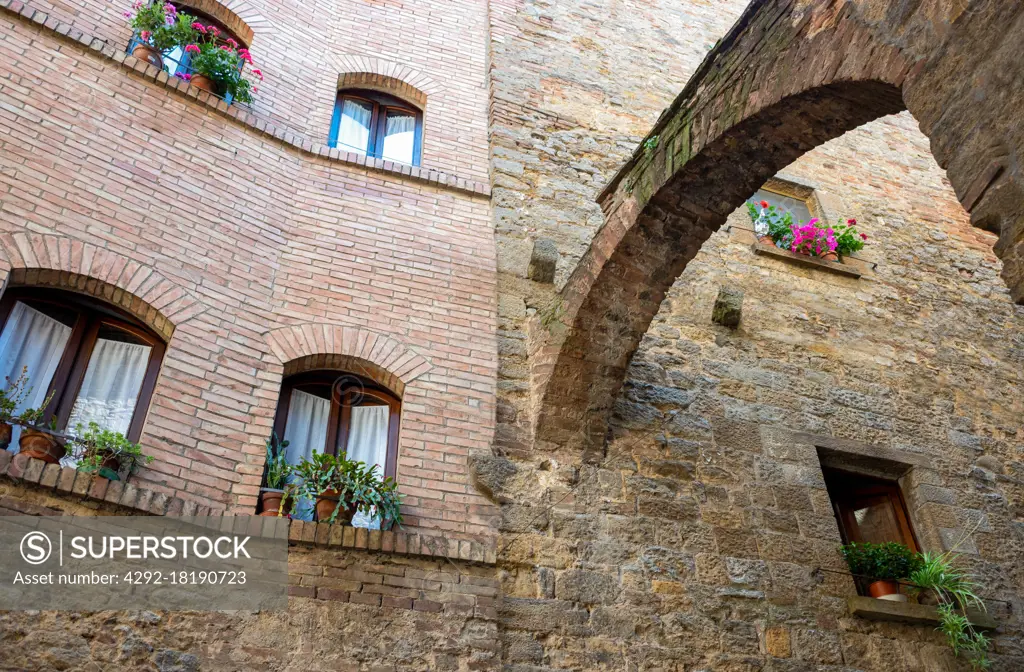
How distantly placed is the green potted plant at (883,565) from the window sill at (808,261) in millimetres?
2775

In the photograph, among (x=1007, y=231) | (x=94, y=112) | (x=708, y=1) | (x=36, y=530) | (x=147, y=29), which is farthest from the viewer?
(x=708, y=1)

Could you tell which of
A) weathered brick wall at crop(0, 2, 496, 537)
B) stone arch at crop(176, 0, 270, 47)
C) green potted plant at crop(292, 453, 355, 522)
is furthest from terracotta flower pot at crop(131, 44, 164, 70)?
green potted plant at crop(292, 453, 355, 522)

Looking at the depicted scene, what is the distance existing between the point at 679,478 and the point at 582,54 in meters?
5.07

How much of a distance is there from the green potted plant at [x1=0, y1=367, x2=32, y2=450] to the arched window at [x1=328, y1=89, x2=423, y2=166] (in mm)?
3395

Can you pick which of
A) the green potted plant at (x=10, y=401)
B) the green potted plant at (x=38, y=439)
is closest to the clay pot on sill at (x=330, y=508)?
the green potted plant at (x=38, y=439)

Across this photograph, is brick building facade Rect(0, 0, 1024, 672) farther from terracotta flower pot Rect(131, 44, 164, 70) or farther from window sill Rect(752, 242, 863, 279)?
terracotta flower pot Rect(131, 44, 164, 70)

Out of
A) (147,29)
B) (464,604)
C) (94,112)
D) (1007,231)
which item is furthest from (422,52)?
(1007,231)

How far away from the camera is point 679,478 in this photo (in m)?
5.82

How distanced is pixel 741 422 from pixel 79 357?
14.5 ft

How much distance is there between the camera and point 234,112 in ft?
21.2

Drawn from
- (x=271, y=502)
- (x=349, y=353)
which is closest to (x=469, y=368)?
(x=349, y=353)

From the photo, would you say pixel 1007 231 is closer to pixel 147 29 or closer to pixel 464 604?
pixel 464 604

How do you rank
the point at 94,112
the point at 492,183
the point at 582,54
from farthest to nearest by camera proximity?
the point at 582,54
the point at 492,183
the point at 94,112

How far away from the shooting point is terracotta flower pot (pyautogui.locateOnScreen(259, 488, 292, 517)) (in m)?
4.77
